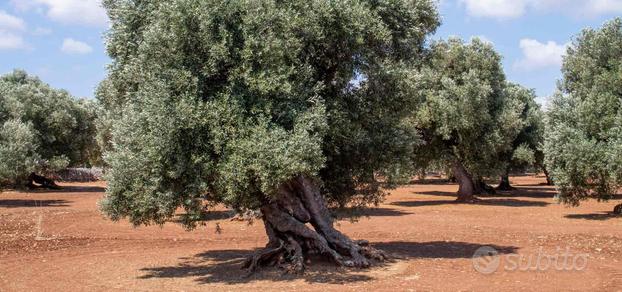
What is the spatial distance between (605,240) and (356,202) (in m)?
10.9

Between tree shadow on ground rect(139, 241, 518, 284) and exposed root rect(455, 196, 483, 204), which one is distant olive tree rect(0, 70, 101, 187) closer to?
tree shadow on ground rect(139, 241, 518, 284)

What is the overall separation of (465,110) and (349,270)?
27154mm

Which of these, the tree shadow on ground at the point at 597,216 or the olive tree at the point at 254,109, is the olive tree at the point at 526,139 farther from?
the olive tree at the point at 254,109

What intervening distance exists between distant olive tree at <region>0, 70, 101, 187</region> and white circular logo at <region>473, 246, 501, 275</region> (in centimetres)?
3845

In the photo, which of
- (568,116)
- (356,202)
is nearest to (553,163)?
(568,116)

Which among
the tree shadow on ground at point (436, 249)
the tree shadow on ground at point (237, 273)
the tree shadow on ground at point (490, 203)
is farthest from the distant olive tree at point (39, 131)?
the tree shadow on ground at point (436, 249)

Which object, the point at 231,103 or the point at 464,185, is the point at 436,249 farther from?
the point at 464,185

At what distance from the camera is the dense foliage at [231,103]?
15203 mm

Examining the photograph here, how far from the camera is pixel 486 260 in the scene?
1947 centimetres

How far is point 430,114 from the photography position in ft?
144

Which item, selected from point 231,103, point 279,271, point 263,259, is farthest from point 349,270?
point 231,103

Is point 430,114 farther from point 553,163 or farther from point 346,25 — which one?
point 346,25

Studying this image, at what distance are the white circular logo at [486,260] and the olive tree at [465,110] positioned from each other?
21510mm

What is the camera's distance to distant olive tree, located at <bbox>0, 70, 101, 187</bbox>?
47.4 metres
